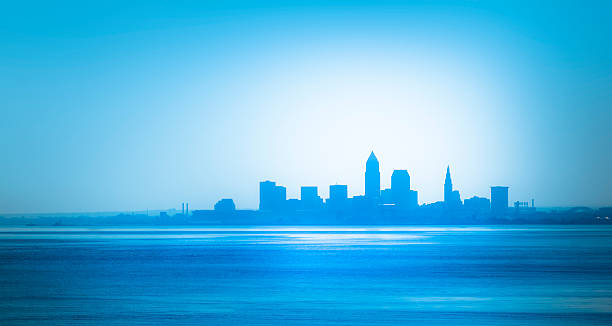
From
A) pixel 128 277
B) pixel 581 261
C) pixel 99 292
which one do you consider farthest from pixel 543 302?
pixel 581 261

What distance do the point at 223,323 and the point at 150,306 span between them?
22.1 ft

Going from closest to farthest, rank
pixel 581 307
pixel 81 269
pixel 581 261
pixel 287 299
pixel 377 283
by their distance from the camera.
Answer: pixel 581 307 < pixel 287 299 < pixel 377 283 < pixel 81 269 < pixel 581 261

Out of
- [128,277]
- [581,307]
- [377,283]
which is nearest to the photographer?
[581,307]

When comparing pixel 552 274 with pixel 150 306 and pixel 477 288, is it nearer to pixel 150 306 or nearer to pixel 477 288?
pixel 477 288

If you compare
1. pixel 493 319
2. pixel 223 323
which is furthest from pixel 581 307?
pixel 223 323

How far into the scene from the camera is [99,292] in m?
44.9

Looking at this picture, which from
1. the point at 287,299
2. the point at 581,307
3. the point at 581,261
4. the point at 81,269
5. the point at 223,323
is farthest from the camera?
the point at 581,261

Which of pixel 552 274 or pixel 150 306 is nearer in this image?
pixel 150 306

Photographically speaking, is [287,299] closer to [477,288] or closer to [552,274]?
[477,288]

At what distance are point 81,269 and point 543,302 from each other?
3860 centimetres

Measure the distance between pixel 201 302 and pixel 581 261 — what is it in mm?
44838

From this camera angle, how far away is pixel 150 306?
38.2m

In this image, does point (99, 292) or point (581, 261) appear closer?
point (99, 292)

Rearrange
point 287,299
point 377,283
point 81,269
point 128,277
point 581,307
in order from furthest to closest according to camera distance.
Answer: point 81,269 < point 128,277 < point 377,283 < point 287,299 < point 581,307
